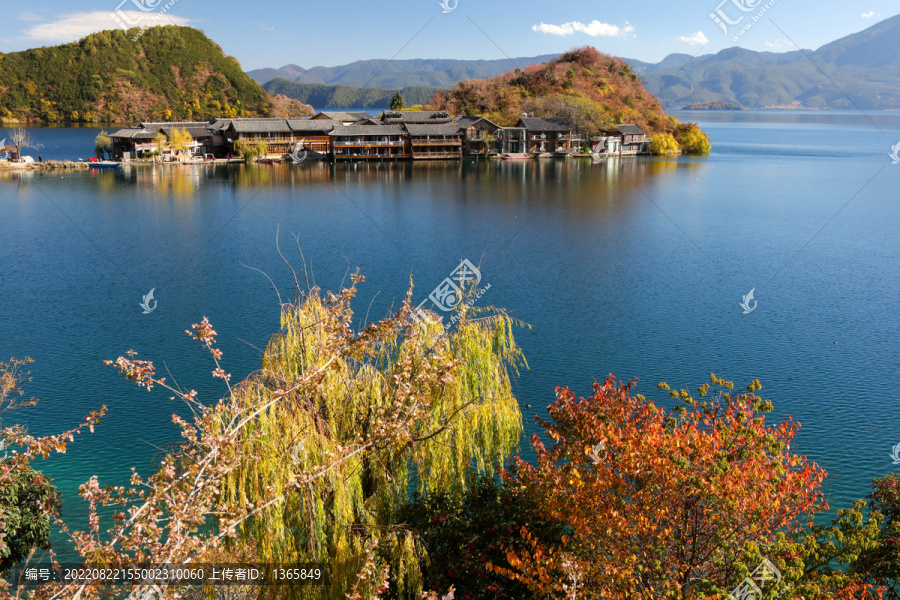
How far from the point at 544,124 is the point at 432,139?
16895 millimetres

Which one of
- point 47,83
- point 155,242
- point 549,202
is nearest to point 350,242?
point 155,242

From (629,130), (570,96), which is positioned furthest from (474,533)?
(570,96)

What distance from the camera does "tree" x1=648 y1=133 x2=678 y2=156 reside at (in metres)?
96.7

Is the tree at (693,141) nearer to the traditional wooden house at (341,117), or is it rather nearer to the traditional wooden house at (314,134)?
the traditional wooden house at (341,117)

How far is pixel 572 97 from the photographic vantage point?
99250mm

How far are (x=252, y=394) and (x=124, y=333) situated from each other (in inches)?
671

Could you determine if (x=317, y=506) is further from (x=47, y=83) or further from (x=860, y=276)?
(x=47, y=83)

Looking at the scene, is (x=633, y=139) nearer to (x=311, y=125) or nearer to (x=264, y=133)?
(x=311, y=125)

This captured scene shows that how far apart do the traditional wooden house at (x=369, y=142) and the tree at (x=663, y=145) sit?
124ft

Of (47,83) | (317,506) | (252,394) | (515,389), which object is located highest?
(47,83)

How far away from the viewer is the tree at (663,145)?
3807 inches

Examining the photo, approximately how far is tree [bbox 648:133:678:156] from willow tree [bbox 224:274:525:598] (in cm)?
9250

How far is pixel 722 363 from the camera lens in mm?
21625

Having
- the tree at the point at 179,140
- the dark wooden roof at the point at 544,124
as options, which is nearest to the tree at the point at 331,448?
the tree at the point at 179,140
